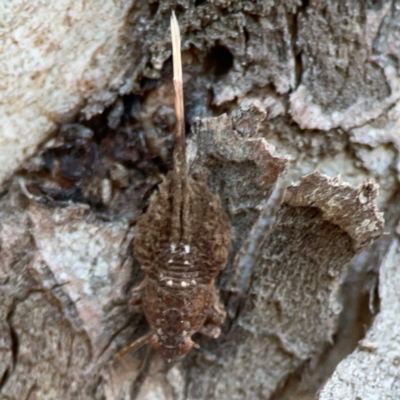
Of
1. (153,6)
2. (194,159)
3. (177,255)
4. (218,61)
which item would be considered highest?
(153,6)

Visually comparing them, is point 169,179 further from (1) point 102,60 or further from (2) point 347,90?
(2) point 347,90

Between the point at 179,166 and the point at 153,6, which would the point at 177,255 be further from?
the point at 153,6

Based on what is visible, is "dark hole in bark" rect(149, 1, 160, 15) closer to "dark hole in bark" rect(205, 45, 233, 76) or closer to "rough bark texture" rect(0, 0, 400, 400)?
"rough bark texture" rect(0, 0, 400, 400)

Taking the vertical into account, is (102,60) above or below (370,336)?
above

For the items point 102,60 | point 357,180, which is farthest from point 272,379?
point 102,60

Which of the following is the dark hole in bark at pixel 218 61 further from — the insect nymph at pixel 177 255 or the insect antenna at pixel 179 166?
the insect nymph at pixel 177 255

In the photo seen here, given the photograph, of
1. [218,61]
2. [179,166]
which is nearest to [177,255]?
[179,166]
